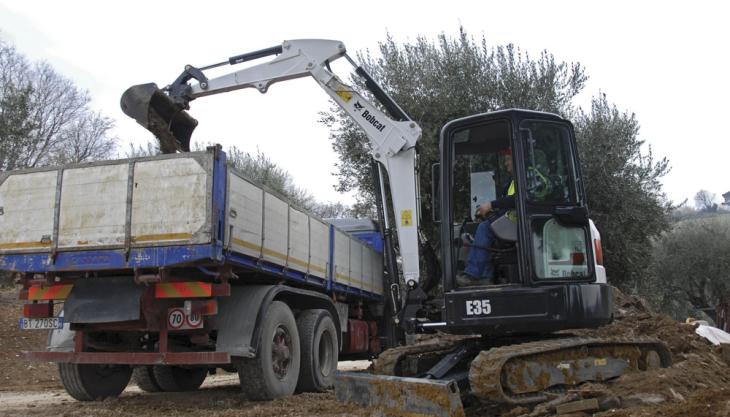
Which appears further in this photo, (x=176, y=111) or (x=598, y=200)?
(x=598, y=200)

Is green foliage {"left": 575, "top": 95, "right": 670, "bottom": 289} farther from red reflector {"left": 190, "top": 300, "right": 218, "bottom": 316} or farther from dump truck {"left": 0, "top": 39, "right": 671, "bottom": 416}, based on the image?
red reflector {"left": 190, "top": 300, "right": 218, "bottom": 316}

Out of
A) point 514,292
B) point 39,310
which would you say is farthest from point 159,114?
point 514,292

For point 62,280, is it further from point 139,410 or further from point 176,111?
point 176,111

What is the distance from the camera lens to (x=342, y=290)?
34.6ft

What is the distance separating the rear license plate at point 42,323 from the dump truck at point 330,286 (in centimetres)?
4

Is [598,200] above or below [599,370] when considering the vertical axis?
above

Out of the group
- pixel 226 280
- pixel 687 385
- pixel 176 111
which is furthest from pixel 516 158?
pixel 176 111

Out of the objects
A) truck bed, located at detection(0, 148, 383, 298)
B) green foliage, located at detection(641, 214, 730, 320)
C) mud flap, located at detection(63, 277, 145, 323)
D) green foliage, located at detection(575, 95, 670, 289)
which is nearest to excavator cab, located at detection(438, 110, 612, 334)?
truck bed, located at detection(0, 148, 383, 298)

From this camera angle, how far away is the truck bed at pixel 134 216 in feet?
21.8

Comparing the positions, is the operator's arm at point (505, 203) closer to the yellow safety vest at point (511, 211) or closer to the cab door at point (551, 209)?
the yellow safety vest at point (511, 211)

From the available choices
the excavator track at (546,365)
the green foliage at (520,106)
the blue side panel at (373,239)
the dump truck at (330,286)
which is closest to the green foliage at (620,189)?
the green foliage at (520,106)

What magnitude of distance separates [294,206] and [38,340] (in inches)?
440

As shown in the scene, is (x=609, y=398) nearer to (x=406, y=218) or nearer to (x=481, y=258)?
(x=481, y=258)

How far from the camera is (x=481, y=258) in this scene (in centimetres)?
589
